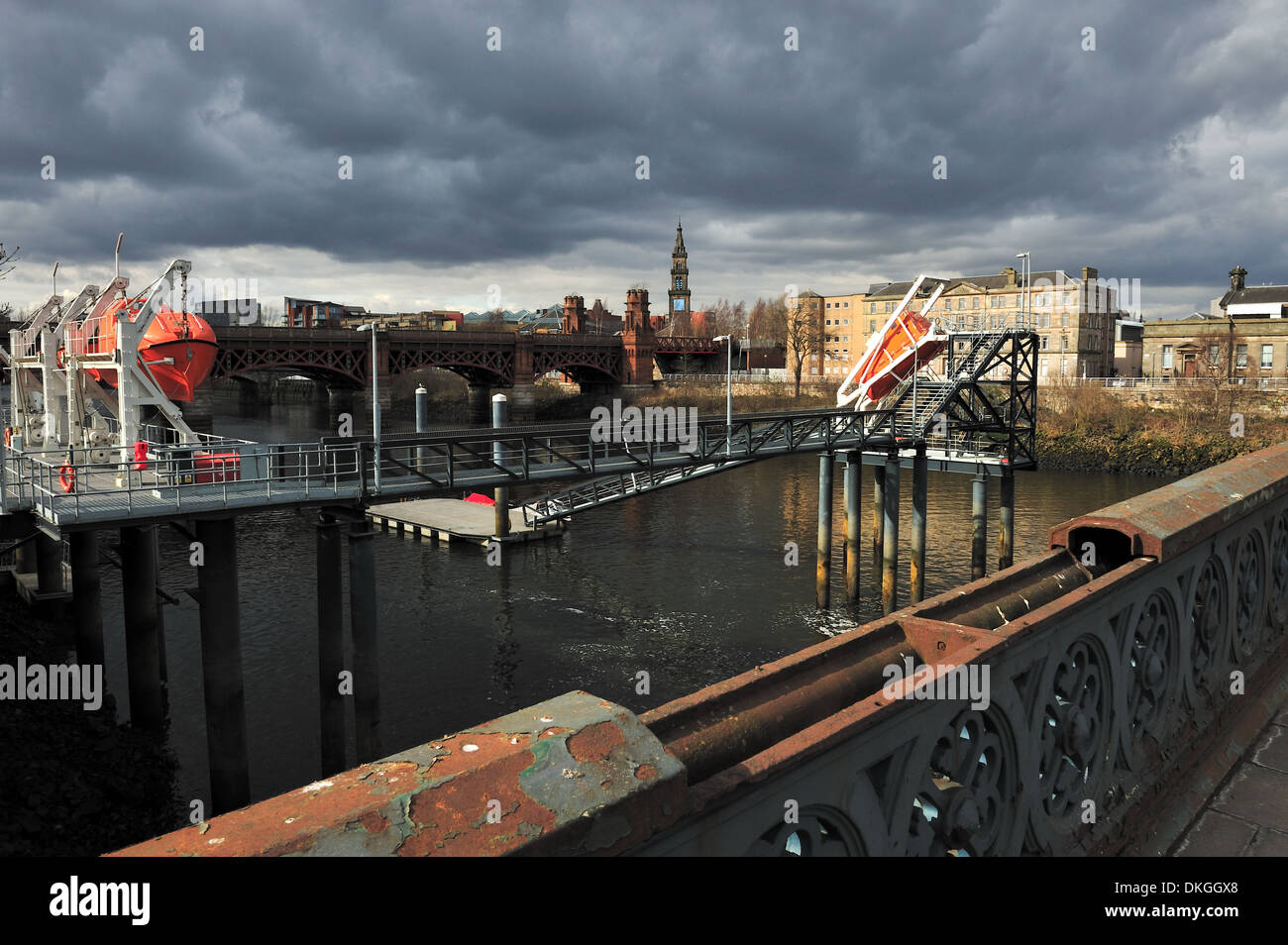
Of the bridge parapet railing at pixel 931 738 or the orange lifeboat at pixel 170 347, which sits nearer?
the bridge parapet railing at pixel 931 738

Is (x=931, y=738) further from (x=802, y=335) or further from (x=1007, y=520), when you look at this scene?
(x=802, y=335)

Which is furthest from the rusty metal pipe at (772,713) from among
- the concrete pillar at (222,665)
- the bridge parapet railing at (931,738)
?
the concrete pillar at (222,665)

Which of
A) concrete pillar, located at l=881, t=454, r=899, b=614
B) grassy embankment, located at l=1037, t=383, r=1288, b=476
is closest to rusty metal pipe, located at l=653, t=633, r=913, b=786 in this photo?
concrete pillar, located at l=881, t=454, r=899, b=614

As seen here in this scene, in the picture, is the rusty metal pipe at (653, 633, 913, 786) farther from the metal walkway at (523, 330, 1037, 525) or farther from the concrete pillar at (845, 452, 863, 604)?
the concrete pillar at (845, 452, 863, 604)

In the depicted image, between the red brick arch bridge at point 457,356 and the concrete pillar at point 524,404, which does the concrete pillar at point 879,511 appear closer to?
the red brick arch bridge at point 457,356

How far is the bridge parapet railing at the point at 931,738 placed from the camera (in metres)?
2.10

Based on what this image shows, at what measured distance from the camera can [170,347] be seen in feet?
71.2

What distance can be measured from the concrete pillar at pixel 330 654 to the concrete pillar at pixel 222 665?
1.39 meters

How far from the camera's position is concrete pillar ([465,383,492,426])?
9850cm

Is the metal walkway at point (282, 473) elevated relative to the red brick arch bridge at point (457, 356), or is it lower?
lower

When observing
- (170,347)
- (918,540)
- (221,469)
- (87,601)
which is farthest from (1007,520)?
(87,601)

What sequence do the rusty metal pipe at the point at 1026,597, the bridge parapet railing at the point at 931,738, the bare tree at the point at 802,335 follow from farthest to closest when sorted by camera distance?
the bare tree at the point at 802,335
the rusty metal pipe at the point at 1026,597
the bridge parapet railing at the point at 931,738

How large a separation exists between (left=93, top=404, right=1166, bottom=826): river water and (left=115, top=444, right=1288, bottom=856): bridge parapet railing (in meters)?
15.1
